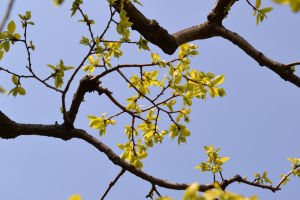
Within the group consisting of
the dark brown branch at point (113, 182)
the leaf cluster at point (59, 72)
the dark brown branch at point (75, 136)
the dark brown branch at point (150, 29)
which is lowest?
the dark brown branch at point (113, 182)

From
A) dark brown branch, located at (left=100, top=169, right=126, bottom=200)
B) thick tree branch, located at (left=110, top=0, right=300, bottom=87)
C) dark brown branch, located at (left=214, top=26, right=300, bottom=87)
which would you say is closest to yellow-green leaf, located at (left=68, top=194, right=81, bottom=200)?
dark brown branch, located at (left=100, top=169, right=126, bottom=200)

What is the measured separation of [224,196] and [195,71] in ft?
4.87

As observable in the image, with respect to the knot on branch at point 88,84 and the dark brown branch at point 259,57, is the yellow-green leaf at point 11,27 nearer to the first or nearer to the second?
the knot on branch at point 88,84

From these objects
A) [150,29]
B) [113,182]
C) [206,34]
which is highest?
[206,34]

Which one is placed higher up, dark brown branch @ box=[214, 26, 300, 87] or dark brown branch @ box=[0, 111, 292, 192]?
dark brown branch @ box=[214, 26, 300, 87]

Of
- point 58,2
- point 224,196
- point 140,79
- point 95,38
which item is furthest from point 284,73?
point 58,2

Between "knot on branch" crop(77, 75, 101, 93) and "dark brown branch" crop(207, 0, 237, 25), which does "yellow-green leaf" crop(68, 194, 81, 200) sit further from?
"dark brown branch" crop(207, 0, 237, 25)

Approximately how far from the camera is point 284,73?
2.52 meters

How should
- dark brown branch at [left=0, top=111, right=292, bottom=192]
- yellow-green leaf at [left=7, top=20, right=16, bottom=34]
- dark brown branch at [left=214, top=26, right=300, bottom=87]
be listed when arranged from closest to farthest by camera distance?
yellow-green leaf at [left=7, top=20, right=16, bottom=34], dark brown branch at [left=0, top=111, right=292, bottom=192], dark brown branch at [left=214, top=26, right=300, bottom=87]

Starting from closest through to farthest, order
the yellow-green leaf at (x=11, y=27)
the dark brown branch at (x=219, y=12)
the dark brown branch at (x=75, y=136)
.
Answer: the yellow-green leaf at (x=11, y=27) → the dark brown branch at (x=75, y=136) → the dark brown branch at (x=219, y=12)

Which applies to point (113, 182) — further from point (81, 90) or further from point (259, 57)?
point (259, 57)

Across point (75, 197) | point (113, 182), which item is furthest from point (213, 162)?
point (75, 197)

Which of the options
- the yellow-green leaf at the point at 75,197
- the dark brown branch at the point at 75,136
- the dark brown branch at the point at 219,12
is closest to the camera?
the yellow-green leaf at the point at 75,197

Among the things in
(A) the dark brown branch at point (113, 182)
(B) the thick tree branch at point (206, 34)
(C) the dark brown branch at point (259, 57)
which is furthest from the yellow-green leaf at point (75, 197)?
(C) the dark brown branch at point (259, 57)
